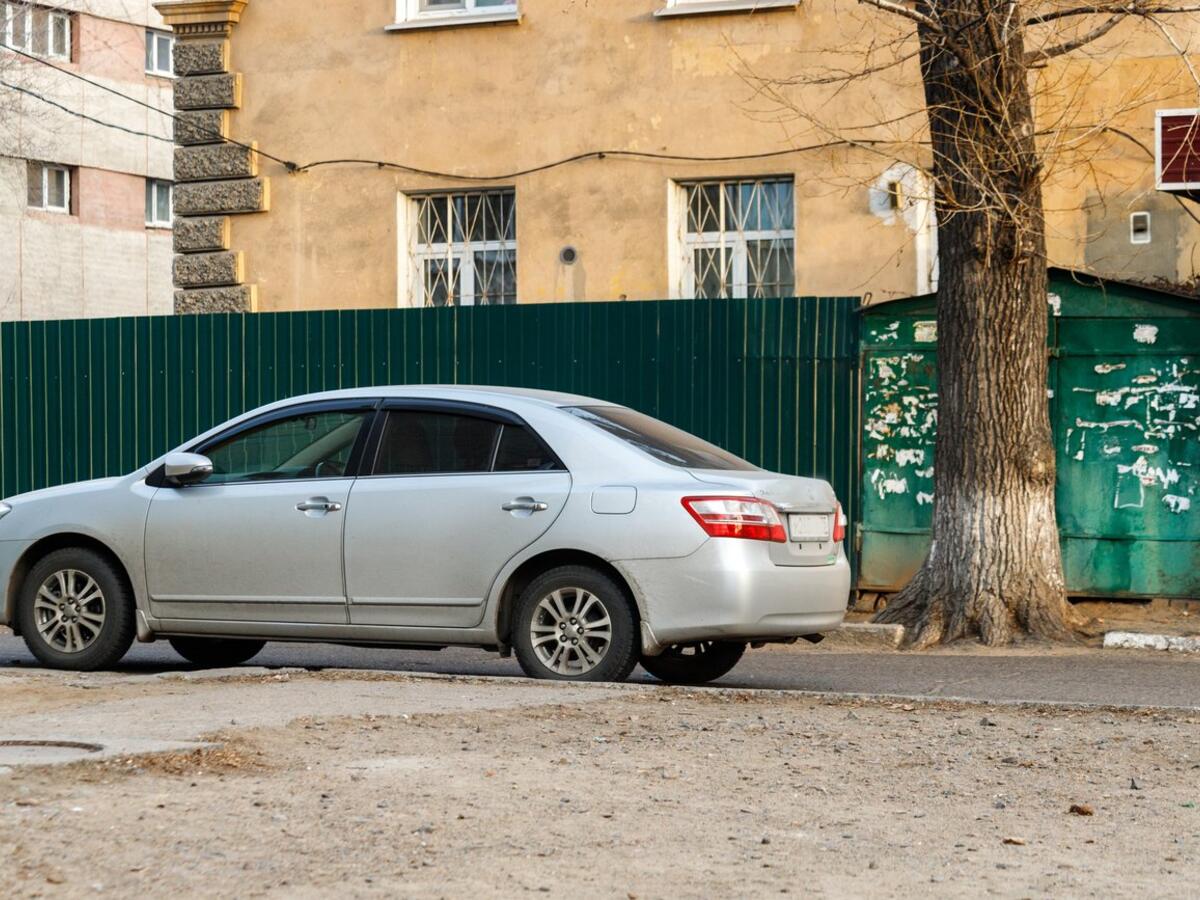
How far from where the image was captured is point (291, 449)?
10359 mm

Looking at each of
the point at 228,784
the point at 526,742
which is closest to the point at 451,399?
the point at 526,742

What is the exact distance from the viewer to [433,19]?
59.5ft

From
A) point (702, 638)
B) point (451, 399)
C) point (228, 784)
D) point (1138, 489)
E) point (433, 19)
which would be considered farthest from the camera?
point (433, 19)

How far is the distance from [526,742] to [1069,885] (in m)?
2.65

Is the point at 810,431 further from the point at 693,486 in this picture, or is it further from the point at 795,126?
the point at 693,486

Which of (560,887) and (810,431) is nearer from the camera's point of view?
(560,887)

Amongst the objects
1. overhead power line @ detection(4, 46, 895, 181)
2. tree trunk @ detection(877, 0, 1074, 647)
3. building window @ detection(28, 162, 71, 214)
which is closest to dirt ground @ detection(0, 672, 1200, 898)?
tree trunk @ detection(877, 0, 1074, 647)

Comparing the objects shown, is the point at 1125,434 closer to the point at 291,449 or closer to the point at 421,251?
the point at 291,449

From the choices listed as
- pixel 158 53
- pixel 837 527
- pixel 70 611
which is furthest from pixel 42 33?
pixel 837 527

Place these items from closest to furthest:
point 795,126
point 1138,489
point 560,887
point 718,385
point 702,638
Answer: point 560,887 < point 702,638 < point 1138,489 < point 718,385 < point 795,126

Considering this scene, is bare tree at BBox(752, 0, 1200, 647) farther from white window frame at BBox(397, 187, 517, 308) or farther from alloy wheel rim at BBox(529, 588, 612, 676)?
white window frame at BBox(397, 187, 517, 308)

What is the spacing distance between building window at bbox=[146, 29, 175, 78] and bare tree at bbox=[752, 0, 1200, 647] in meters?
35.0

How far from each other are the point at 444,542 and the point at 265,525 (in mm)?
1007

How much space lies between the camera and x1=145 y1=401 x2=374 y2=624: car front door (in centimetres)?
1001
